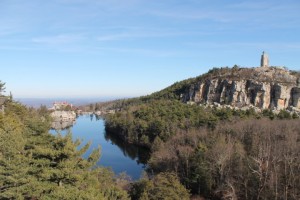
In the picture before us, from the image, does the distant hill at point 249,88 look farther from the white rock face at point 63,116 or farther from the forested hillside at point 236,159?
the white rock face at point 63,116

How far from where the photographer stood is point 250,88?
86438 mm

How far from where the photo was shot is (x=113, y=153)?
59719mm

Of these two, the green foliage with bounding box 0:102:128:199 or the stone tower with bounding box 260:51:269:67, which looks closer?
the green foliage with bounding box 0:102:128:199

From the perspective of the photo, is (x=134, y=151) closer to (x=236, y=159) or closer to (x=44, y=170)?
(x=236, y=159)

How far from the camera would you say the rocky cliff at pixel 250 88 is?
79.1 meters

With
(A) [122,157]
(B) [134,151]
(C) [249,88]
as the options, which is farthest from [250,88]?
(A) [122,157]

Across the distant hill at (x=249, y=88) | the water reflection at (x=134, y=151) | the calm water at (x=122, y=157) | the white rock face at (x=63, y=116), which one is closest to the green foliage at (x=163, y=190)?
the calm water at (x=122, y=157)

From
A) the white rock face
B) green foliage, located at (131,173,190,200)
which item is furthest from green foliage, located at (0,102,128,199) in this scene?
the white rock face

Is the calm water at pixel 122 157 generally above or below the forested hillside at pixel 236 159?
below

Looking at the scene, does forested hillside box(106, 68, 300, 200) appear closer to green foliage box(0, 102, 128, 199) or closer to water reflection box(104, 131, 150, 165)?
water reflection box(104, 131, 150, 165)

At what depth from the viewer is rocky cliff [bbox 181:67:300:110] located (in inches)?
3113

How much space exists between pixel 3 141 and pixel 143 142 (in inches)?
1742

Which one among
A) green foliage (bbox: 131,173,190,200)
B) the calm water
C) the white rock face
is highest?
green foliage (bbox: 131,173,190,200)

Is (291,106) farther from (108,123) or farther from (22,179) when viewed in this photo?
(22,179)
